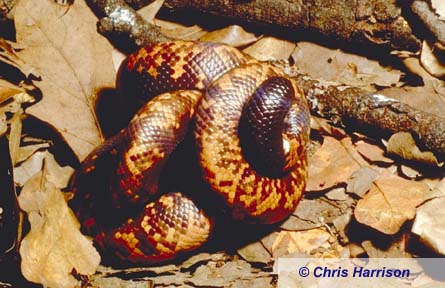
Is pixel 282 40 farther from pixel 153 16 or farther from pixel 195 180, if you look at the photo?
pixel 195 180

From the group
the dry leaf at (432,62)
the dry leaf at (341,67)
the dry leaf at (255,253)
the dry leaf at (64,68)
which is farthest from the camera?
the dry leaf at (341,67)

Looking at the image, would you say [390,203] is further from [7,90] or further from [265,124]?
[7,90]

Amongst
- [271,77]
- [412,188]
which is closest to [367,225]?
[412,188]

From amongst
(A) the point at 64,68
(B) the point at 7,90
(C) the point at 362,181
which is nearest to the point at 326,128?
(C) the point at 362,181

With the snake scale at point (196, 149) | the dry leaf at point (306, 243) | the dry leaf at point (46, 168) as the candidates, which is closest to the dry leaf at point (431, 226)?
A: the dry leaf at point (306, 243)

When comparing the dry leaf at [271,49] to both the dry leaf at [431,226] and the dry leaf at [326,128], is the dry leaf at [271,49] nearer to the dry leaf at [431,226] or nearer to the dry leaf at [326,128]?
the dry leaf at [326,128]
